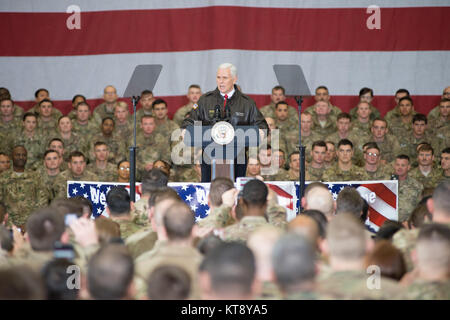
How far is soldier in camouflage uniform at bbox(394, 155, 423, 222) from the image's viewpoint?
22.4 ft

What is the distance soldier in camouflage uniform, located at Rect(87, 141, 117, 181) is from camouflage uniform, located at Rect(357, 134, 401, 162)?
9.54ft

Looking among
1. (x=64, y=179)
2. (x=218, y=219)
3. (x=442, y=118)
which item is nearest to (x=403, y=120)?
(x=442, y=118)

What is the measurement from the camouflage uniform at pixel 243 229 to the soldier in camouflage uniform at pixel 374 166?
3669 mm

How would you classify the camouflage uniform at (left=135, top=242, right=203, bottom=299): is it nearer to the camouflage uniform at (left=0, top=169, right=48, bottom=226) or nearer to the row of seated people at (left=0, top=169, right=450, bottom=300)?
the row of seated people at (left=0, top=169, right=450, bottom=300)

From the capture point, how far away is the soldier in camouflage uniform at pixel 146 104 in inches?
348

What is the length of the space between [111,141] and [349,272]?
19.6 ft

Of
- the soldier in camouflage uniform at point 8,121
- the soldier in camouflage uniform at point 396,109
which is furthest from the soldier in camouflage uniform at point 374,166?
the soldier in camouflage uniform at point 8,121

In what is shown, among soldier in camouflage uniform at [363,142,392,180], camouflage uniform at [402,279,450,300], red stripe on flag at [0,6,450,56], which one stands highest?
red stripe on flag at [0,6,450,56]

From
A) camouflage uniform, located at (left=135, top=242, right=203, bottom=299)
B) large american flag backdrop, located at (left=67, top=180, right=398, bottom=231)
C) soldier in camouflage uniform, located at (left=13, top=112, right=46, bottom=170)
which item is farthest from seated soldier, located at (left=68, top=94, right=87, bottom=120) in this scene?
camouflage uniform, located at (left=135, top=242, right=203, bottom=299)

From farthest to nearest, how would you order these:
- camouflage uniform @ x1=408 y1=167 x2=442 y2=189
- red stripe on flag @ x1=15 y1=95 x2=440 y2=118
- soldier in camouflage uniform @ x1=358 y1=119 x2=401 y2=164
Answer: red stripe on flag @ x1=15 y1=95 x2=440 y2=118, soldier in camouflage uniform @ x1=358 y1=119 x2=401 y2=164, camouflage uniform @ x1=408 y1=167 x2=442 y2=189

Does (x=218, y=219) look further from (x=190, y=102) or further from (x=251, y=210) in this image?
(x=190, y=102)

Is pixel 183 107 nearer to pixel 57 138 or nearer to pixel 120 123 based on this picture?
pixel 120 123

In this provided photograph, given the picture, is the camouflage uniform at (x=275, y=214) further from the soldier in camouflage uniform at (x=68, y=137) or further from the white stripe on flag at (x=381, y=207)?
the soldier in camouflage uniform at (x=68, y=137)

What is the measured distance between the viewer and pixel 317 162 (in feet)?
24.7
